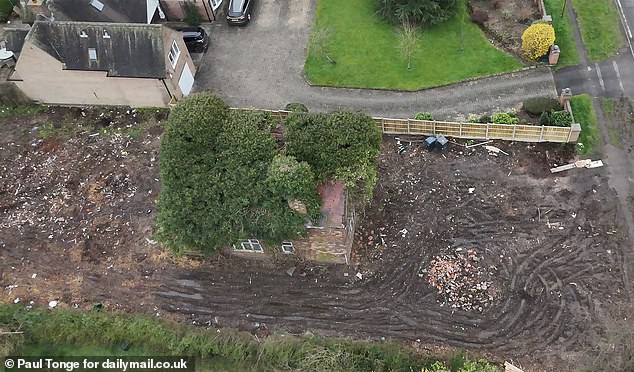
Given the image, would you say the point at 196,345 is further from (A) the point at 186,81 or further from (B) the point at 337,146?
(A) the point at 186,81

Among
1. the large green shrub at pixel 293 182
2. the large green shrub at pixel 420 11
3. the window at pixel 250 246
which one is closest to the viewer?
the large green shrub at pixel 293 182

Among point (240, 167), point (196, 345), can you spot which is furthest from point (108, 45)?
point (196, 345)

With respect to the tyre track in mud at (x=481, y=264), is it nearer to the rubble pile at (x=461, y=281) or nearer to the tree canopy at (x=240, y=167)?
the rubble pile at (x=461, y=281)

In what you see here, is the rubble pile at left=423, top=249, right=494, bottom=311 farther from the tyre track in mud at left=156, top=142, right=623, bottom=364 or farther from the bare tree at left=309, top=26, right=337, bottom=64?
the bare tree at left=309, top=26, right=337, bottom=64

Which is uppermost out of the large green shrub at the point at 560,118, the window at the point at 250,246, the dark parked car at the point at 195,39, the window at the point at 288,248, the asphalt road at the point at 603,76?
the asphalt road at the point at 603,76

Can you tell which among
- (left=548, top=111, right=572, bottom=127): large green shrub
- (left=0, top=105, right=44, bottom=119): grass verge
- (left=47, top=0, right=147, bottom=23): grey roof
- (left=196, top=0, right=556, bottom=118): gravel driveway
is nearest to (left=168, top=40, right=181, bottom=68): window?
(left=196, top=0, right=556, bottom=118): gravel driveway

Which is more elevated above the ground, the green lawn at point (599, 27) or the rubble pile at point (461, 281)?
the green lawn at point (599, 27)

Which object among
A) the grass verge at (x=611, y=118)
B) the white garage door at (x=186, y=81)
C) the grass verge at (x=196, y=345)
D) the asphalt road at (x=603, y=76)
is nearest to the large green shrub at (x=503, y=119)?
the asphalt road at (x=603, y=76)
